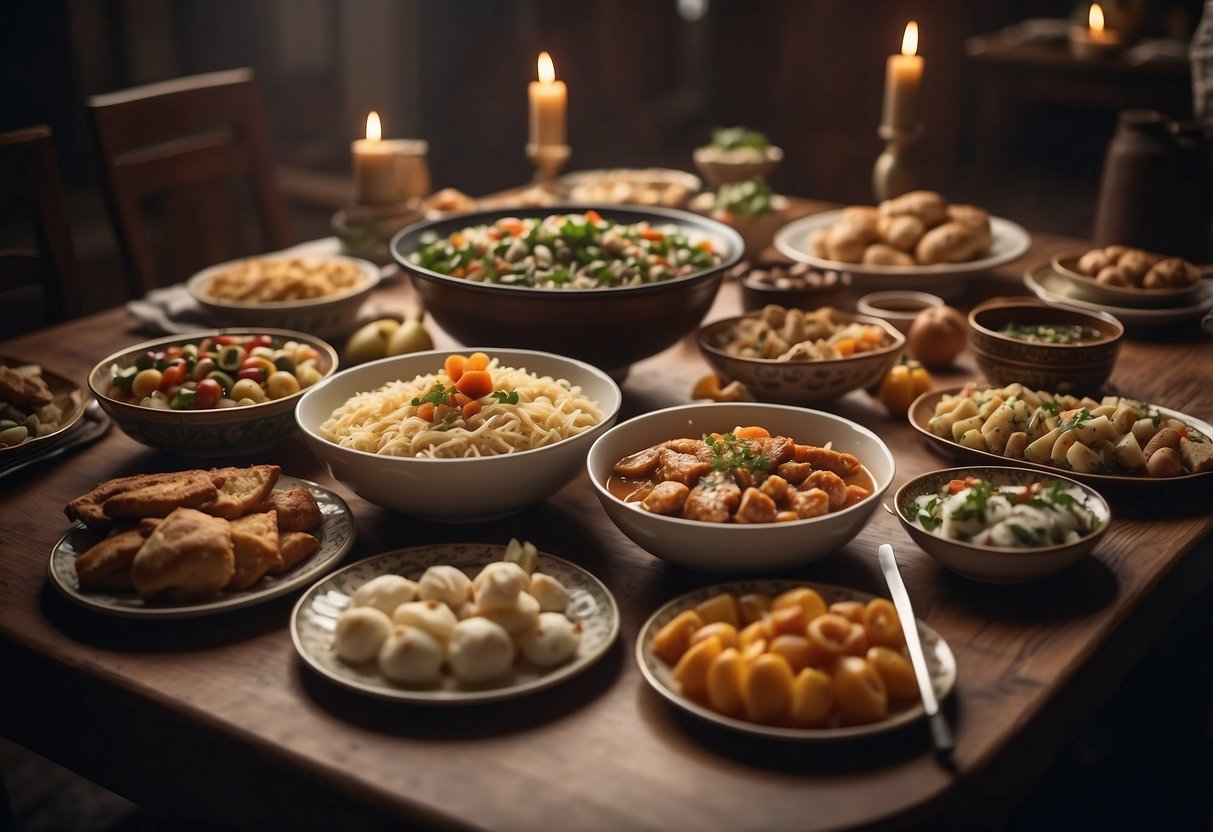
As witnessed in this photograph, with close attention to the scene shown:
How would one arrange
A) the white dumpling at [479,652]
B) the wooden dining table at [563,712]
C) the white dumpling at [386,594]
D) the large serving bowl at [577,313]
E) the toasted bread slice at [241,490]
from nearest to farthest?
the wooden dining table at [563,712], the white dumpling at [479,652], the white dumpling at [386,594], the toasted bread slice at [241,490], the large serving bowl at [577,313]

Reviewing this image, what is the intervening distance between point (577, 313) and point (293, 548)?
0.80m

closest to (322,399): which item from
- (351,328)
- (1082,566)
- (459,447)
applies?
(459,447)

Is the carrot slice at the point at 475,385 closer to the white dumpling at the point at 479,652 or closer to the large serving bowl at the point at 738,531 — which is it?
the large serving bowl at the point at 738,531

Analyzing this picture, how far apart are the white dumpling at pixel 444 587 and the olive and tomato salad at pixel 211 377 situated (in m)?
0.76

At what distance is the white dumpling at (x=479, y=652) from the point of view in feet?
4.52

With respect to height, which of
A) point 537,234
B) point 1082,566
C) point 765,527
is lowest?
point 1082,566

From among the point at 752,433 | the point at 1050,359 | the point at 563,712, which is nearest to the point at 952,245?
the point at 1050,359

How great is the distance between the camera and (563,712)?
140 cm

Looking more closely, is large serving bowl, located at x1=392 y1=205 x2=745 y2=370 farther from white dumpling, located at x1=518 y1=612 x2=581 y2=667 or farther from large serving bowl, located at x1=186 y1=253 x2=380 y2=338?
white dumpling, located at x1=518 y1=612 x2=581 y2=667

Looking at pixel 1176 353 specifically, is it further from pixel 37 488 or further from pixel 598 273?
pixel 37 488

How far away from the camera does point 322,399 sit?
204 cm

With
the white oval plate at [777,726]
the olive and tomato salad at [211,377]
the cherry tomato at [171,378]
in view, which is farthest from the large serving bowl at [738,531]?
the cherry tomato at [171,378]

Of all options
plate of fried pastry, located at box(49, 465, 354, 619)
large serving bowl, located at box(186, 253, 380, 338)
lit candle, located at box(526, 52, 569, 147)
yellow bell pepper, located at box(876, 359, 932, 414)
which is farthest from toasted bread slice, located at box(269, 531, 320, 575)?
lit candle, located at box(526, 52, 569, 147)

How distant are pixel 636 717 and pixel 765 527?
33 cm
